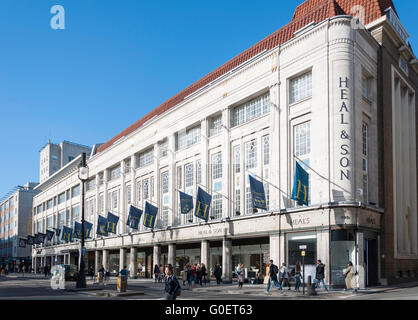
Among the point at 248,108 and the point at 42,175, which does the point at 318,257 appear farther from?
the point at 42,175

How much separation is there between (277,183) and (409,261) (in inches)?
526

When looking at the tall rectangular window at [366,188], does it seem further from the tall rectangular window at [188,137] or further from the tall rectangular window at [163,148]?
the tall rectangular window at [163,148]

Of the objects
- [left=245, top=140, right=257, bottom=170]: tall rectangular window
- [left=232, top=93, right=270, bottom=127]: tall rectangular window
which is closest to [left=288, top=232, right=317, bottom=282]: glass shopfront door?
[left=245, top=140, right=257, bottom=170]: tall rectangular window

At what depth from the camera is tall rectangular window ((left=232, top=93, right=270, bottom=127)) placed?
128ft

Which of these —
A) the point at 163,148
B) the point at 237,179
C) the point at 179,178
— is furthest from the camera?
the point at 163,148

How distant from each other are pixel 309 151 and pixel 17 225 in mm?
103369

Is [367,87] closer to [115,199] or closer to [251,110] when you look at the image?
[251,110]

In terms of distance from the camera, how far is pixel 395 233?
36.4m

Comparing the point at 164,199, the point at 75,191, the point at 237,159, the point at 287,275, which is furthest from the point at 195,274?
the point at 75,191

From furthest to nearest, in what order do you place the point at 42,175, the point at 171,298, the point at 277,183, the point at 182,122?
the point at 42,175 → the point at 182,122 → the point at 277,183 → the point at 171,298

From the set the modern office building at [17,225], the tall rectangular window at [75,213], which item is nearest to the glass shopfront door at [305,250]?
the tall rectangular window at [75,213]

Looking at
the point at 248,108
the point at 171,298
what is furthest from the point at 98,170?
the point at 171,298

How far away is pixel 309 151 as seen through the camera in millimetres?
34062

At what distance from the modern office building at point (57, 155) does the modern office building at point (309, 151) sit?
94.2 m
